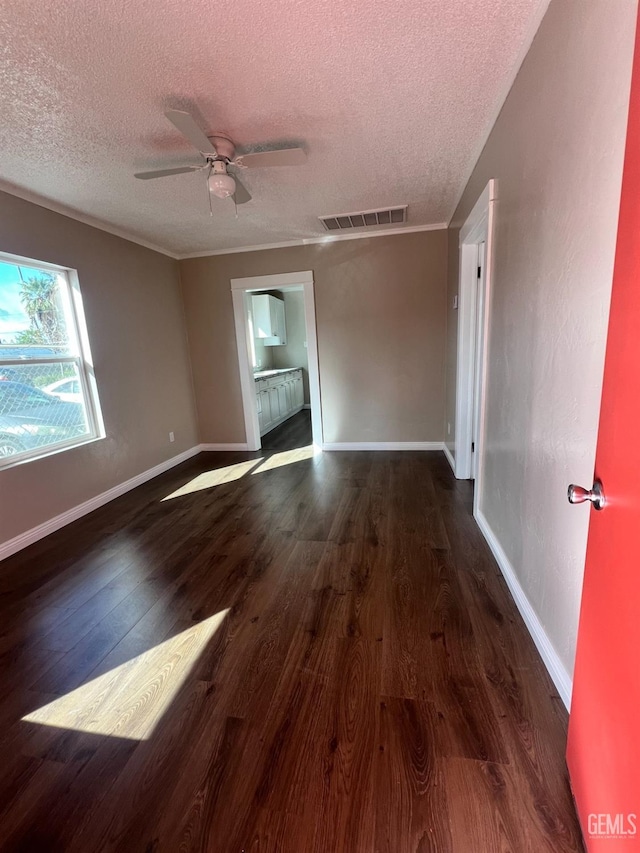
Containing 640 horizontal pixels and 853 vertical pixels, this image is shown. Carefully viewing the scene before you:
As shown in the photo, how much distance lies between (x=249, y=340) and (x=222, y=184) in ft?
8.46

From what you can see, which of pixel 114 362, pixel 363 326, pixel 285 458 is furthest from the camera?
pixel 285 458

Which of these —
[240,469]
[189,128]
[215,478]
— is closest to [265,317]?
[240,469]

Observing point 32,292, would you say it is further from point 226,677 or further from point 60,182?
point 226,677

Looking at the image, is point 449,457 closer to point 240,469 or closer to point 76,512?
point 240,469

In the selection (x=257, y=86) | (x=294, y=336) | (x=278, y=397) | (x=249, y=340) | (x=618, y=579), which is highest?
(x=257, y=86)

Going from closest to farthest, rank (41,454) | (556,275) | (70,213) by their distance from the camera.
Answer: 1. (556,275)
2. (41,454)
3. (70,213)

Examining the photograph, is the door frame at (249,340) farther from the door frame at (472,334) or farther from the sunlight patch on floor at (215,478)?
the door frame at (472,334)

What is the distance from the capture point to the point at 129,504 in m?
3.37

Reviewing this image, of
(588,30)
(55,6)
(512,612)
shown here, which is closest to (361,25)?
(588,30)

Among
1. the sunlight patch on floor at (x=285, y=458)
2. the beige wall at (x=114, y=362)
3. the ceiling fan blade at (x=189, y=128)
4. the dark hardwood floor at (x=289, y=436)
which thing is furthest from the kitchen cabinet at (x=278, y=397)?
the ceiling fan blade at (x=189, y=128)

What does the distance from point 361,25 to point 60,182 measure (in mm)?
2330

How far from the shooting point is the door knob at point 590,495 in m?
0.83

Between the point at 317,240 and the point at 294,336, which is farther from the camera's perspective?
the point at 294,336

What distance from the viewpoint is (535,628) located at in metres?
1.56
